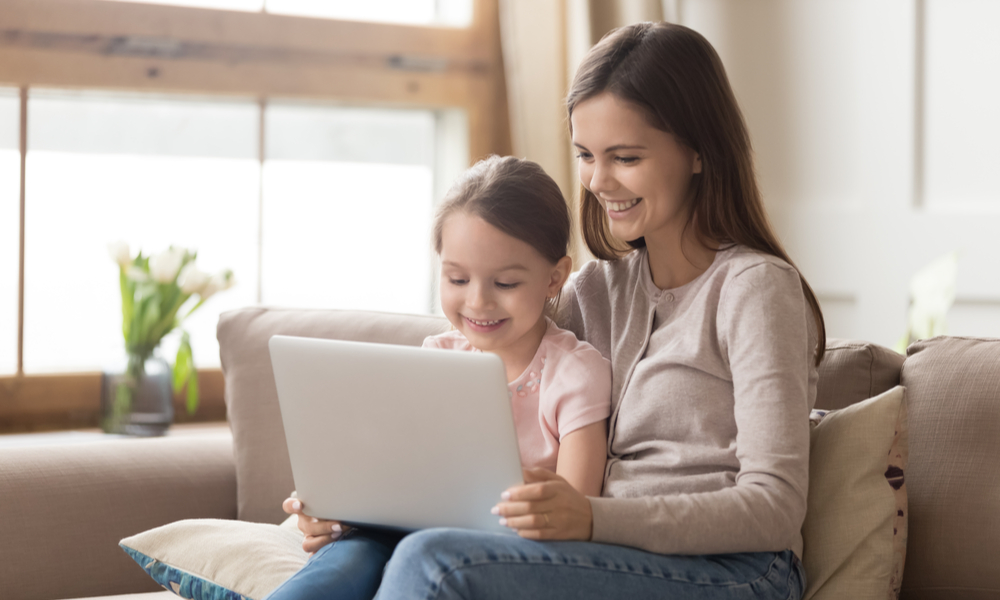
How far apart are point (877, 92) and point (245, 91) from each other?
149 centimetres

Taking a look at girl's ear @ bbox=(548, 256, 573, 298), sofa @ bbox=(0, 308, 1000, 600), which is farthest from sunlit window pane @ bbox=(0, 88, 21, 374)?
girl's ear @ bbox=(548, 256, 573, 298)

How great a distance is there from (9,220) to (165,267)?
1.39ft

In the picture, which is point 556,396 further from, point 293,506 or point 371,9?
point 371,9

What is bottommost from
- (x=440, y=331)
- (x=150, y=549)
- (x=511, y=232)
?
(x=150, y=549)

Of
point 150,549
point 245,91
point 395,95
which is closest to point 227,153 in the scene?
point 245,91

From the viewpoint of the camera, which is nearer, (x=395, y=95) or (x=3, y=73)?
(x=3, y=73)

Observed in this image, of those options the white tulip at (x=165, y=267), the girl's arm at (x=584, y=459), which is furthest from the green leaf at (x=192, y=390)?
the girl's arm at (x=584, y=459)

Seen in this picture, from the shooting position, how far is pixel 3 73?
7.18 feet

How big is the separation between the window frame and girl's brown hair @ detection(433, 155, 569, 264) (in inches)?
53.9

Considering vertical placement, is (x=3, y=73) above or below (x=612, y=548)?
above

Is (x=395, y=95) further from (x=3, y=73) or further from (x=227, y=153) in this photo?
(x=3, y=73)

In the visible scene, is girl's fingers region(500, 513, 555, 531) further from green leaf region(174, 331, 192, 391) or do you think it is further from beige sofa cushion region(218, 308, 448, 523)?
green leaf region(174, 331, 192, 391)

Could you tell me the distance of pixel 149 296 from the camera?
2.17 m

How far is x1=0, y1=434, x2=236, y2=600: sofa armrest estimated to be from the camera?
139 centimetres
